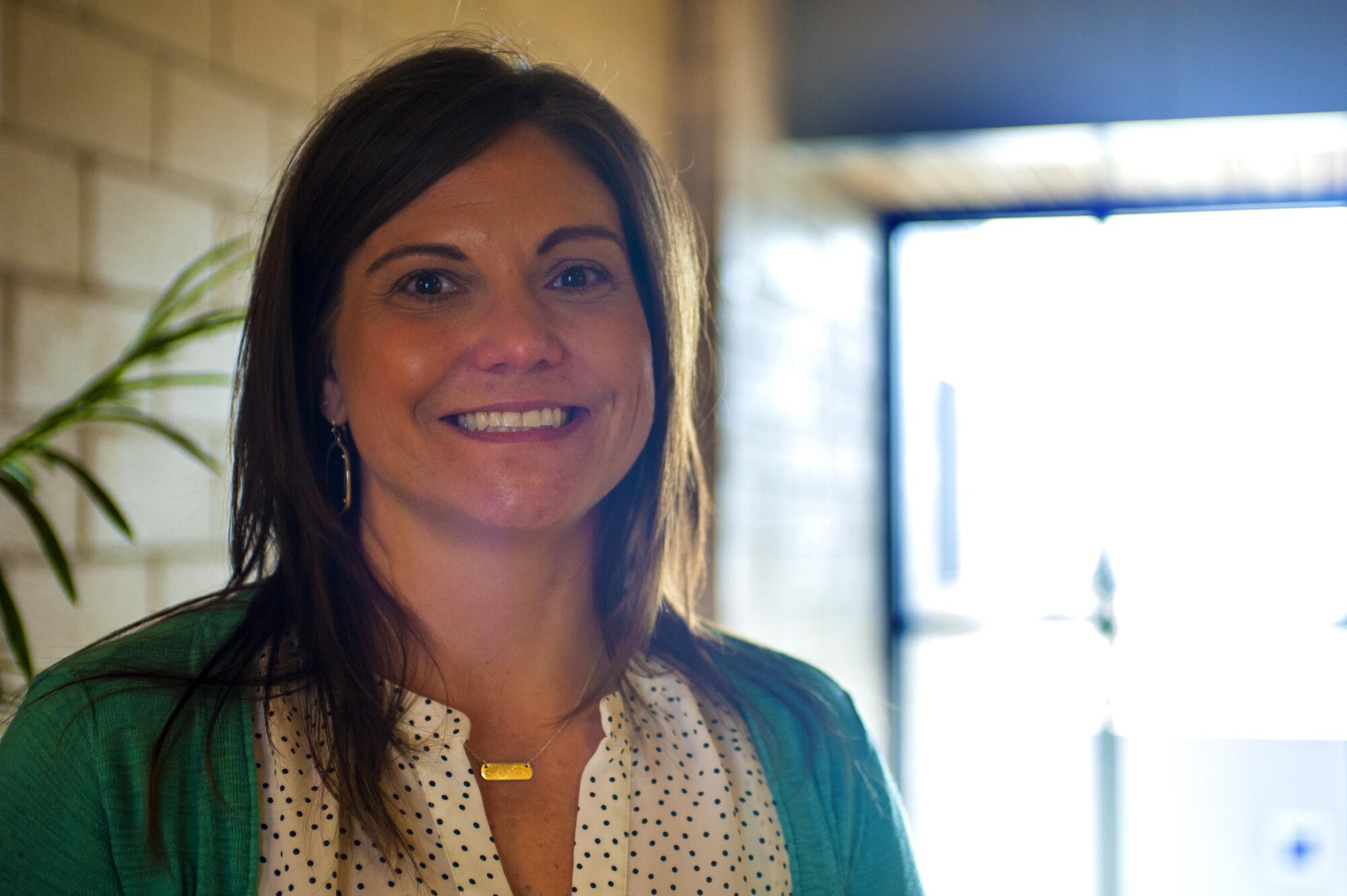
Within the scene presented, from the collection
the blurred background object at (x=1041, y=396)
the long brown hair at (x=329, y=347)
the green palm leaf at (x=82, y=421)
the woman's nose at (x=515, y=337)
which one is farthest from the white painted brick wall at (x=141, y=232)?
the blurred background object at (x=1041, y=396)

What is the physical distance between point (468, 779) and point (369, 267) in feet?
1.50

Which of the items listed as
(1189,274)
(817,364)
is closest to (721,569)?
(817,364)

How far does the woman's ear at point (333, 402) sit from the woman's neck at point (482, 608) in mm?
94

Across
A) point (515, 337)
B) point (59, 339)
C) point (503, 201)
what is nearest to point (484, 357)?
point (515, 337)

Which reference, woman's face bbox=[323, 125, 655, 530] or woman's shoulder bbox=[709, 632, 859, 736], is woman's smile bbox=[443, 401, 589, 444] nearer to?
woman's face bbox=[323, 125, 655, 530]

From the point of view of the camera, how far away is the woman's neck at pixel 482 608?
1.20 m

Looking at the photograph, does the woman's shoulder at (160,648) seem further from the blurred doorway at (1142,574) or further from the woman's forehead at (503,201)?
the blurred doorway at (1142,574)

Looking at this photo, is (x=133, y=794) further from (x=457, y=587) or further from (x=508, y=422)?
(x=508, y=422)

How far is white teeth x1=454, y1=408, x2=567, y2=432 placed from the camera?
1.16 metres

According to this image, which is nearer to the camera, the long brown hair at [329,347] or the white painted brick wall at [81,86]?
the long brown hair at [329,347]

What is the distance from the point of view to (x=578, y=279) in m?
1.22

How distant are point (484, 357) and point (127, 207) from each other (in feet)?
3.15

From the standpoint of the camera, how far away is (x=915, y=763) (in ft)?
18.3

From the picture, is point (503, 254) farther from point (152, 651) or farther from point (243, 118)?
point (243, 118)
